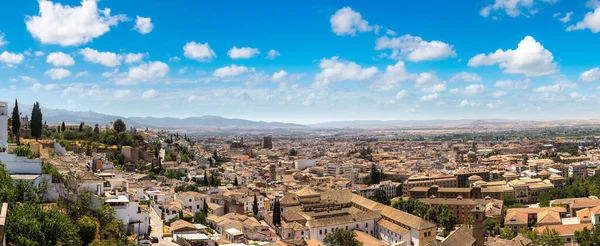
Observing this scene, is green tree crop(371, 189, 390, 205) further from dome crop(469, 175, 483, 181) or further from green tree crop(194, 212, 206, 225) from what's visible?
green tree crop(194, 212, 206, 225)

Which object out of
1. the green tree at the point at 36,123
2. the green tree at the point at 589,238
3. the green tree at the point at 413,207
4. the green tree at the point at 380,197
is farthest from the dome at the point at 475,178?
the green tree at the point at 36,123

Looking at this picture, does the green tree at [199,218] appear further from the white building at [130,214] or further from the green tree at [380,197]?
the green tree at [380,197]

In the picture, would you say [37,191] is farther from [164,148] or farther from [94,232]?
[164,148]

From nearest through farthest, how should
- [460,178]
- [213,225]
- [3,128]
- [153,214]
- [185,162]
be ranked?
1. [3,128]
2. [153,214]
3. [213,225]
4. [185,162]
5. [460,178]

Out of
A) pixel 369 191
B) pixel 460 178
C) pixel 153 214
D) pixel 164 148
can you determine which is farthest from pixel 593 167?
pixel 153 214

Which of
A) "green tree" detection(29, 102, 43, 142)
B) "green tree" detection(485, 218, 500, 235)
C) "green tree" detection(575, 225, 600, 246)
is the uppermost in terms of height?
"green tree" detection(29, 102, 43, 142)

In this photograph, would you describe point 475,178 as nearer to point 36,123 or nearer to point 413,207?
point 413,207

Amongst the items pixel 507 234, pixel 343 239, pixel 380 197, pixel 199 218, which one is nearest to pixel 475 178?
pixel 380 197

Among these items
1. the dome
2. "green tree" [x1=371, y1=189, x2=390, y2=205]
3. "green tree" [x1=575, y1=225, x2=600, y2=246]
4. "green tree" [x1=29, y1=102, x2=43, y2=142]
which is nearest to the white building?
"green tree" [x1=29, y1=102, x2=43, y2=142]
